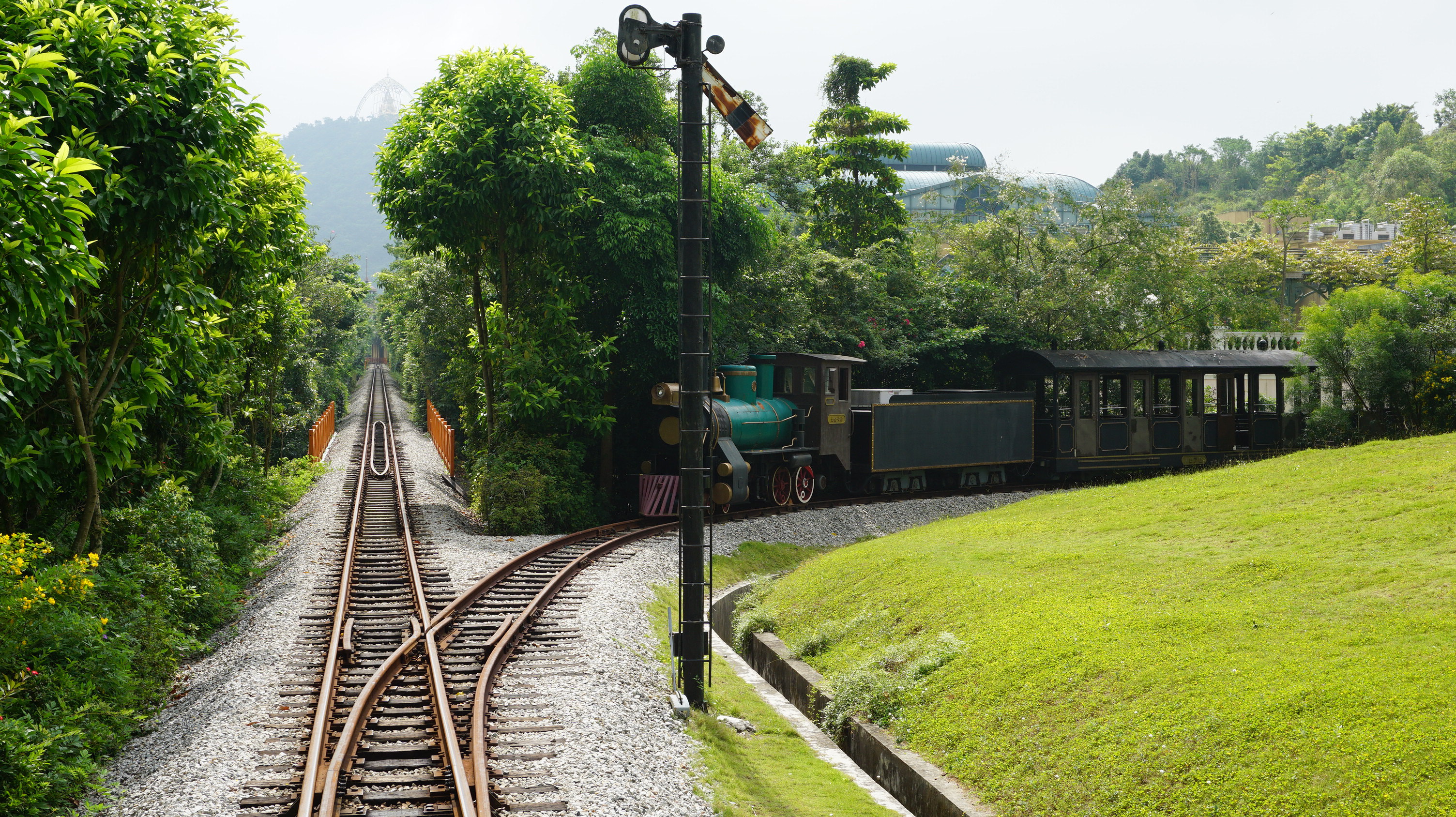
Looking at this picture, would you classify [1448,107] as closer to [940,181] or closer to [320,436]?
[940,181]

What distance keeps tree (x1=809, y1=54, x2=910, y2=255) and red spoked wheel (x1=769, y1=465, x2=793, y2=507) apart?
17.8 meters

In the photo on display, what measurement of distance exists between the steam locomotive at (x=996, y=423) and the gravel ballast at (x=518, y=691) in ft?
13.5

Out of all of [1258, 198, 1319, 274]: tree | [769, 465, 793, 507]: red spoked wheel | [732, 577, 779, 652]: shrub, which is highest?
[1258, 198, 1319, 274]: tree

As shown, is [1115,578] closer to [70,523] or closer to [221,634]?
[221,634]

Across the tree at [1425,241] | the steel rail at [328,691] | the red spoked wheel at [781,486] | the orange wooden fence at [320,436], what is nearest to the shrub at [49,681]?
the steel rail at [328,691]

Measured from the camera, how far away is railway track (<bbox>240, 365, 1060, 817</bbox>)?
23.5 feet

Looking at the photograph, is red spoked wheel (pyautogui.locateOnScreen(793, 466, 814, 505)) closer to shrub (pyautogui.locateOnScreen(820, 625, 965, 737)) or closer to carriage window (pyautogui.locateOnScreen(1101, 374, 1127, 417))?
carriage window (pyautogui.locateOnScreen(1101, 374, 1127, 417))

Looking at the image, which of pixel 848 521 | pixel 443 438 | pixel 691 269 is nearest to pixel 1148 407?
pixel 848 521

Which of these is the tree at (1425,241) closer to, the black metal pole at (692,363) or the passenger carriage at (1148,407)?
the passenger carriage at (1148,407)

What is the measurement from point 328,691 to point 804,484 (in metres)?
14.8

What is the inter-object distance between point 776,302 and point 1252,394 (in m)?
13.1

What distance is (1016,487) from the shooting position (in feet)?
85.8

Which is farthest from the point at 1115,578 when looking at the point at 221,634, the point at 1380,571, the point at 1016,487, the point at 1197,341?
the point at 1197,341

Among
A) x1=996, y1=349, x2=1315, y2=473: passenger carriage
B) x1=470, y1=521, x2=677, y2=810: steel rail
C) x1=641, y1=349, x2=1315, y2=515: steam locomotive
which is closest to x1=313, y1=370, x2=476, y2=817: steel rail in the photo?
x1=470, y1=521, x2=677, y2=810: steel rail
